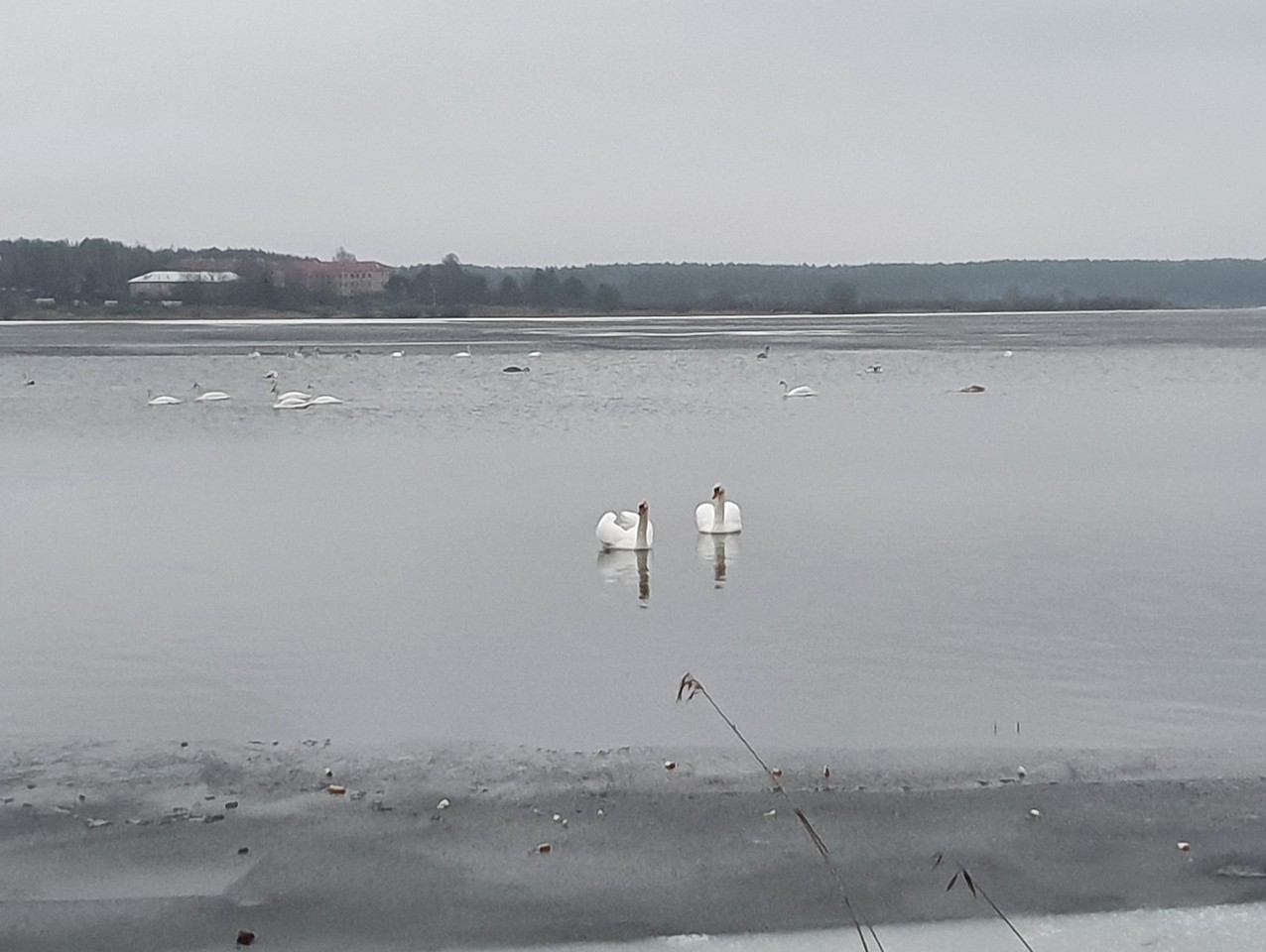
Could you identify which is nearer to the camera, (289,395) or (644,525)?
(644,525)

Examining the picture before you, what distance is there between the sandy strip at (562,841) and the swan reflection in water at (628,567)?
11.4 ft

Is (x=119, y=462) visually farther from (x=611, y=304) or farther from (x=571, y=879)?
(x=611, y=304)

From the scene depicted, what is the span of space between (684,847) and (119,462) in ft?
43.1

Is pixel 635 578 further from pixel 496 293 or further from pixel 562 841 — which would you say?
pixel 496 293

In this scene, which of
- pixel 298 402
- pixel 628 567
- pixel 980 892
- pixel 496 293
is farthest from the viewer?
pixel 496 293

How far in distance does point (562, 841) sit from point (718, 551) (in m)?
5.63

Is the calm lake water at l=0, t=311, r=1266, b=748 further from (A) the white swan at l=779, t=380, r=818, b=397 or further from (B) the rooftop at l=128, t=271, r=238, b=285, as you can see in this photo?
(B) the rooftop at l=128, t=271, r=238, b=285

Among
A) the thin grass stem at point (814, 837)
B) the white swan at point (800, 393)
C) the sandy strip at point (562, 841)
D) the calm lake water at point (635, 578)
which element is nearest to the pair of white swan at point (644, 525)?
the calm lake water at point (635, 578)

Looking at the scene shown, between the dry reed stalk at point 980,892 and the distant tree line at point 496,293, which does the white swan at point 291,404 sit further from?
the distant tree line at point 496,293

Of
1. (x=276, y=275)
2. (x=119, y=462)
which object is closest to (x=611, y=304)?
(x=276, y=275)

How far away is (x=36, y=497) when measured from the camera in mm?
13555

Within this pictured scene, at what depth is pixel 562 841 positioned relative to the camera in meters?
5.05

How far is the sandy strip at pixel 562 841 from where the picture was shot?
4.49 metres

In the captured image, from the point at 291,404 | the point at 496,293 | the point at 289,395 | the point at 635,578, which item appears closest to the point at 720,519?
the point at 635,578
